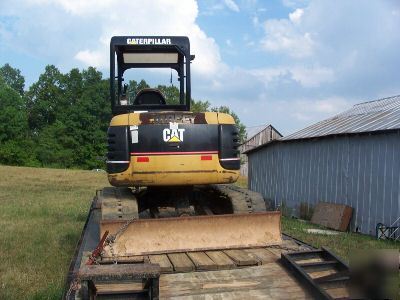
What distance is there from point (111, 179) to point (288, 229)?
9.36 meters

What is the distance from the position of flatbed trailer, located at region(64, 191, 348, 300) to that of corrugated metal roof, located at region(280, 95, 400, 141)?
368 inches

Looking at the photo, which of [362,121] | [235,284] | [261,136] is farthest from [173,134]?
[261,136]

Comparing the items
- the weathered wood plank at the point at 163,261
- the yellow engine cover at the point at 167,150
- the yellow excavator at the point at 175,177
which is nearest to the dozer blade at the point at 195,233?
the yellow excavator at the point at 175,177

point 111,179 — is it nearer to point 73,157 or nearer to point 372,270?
point 372,270

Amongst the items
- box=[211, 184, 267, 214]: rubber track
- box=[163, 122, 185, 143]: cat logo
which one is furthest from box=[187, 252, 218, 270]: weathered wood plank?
box=[163, 122, 185, 143]: cat logo

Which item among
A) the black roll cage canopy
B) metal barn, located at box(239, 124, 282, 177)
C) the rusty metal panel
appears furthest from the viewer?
metal barn, located at box(239, 124, 282, 177)

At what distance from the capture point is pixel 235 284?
458cm

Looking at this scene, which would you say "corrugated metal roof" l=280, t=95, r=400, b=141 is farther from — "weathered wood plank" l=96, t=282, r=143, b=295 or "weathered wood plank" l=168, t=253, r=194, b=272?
"weathered wood plank" l=96, t=282, r=143, b=295

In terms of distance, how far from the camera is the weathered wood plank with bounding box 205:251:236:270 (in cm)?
499

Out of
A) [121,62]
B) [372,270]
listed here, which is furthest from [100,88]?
[372,270]

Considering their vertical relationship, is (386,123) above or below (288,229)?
above

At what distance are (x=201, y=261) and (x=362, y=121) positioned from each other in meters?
12.9

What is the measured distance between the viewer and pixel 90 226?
8.58m

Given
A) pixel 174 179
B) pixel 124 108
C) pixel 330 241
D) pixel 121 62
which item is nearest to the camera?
pixel 174 179
